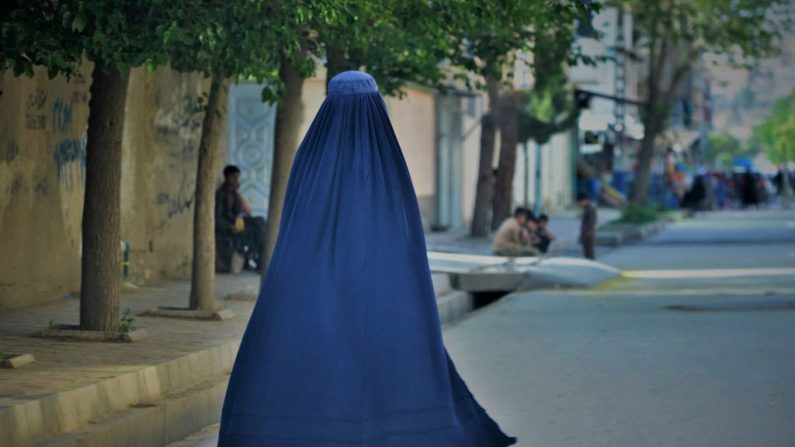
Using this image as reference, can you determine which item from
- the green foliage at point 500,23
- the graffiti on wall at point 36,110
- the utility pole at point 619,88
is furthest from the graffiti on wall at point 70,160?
the utility pole at point 619,88

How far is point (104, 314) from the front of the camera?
38.2ft

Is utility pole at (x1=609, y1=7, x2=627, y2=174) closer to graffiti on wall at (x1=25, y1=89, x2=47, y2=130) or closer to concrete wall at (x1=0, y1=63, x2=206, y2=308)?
concrete wall at (x1=0, y1=63, x2=206, y2=308)

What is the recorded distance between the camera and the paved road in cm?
920

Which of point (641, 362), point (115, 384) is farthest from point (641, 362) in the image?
point (115, 384)

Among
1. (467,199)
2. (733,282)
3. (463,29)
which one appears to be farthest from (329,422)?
(467,199)

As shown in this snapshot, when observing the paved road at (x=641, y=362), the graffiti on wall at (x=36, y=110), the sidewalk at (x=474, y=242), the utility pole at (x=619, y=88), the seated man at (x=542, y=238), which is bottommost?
the paved road at (x=641, y=362)

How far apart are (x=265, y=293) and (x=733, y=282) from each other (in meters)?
15.6

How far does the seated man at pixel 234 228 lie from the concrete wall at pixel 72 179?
0.56 m

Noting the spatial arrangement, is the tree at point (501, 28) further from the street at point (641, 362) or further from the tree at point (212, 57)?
the street at point (641, 362)

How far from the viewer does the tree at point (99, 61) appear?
33.2 feet

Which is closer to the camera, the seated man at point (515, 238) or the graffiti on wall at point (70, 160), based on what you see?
the graffiti on wall at point (70, 160)

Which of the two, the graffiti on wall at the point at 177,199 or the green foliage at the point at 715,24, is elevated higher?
the green foliage at the point at 715,24

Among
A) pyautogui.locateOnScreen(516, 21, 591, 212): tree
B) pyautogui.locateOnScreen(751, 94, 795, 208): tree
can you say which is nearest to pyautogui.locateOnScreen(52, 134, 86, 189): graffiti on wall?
pyautogui.locateOnScreen(516, 21, 591, 212): tree

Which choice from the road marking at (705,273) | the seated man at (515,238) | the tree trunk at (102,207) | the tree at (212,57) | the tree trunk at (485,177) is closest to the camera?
the tree at (212,57)
